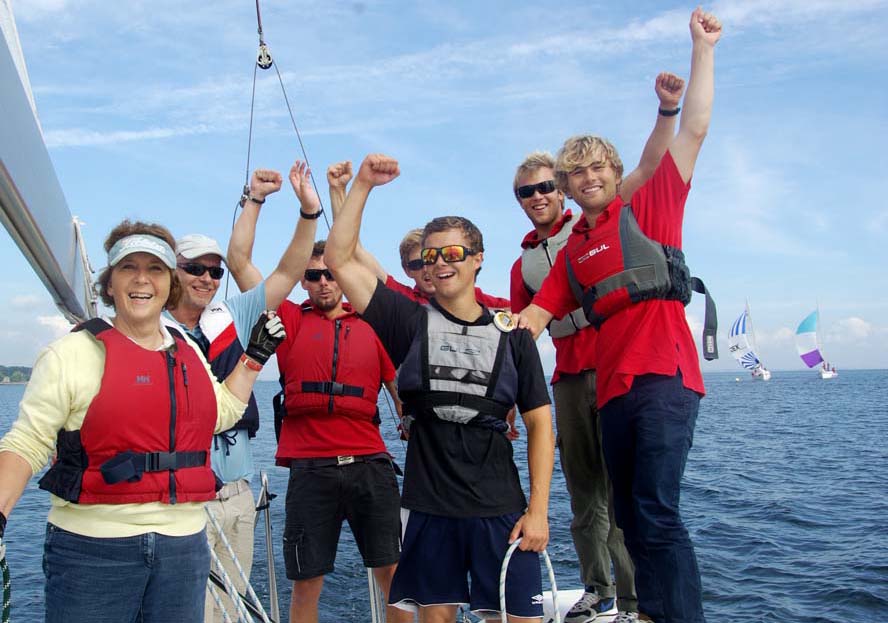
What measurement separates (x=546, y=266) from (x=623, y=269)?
85 cm

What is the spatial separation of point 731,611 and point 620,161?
751 centimetres

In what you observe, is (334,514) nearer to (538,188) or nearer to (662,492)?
(662,492)

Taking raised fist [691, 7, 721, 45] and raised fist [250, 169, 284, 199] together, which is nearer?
raised fist [691, 7, 721, 45]

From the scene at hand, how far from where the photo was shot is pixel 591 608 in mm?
3807

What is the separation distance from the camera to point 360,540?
4.06m

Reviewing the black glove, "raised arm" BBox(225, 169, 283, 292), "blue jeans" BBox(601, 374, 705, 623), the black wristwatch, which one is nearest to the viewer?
the black glove

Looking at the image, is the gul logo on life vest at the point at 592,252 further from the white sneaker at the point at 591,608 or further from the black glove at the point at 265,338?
the white sneaker at the point at 591,608

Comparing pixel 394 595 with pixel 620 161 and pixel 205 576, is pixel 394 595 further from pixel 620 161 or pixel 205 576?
pixel 620 161

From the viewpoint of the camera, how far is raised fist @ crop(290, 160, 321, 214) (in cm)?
354

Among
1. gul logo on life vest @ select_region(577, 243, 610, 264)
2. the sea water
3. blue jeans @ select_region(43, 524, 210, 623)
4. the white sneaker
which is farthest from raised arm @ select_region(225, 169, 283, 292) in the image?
the white sneaker

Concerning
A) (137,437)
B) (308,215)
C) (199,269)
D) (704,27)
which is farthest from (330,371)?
(704,27)

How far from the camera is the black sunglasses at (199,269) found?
149 inches

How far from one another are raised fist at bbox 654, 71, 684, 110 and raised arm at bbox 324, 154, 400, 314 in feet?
4.23

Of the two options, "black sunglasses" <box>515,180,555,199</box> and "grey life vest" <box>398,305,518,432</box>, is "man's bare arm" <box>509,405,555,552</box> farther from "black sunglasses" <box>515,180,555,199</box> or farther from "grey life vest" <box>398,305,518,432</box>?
"black sunglasses" <box>515,180,555,199</box>
